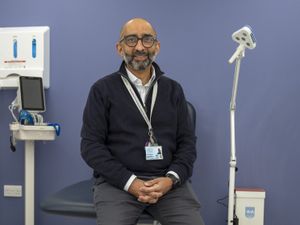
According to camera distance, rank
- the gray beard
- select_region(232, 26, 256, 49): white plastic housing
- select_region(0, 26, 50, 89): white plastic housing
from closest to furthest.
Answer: the gray beard
select_region(232, 26, 256, 49): white plastic housing
select_region(0, 26, 50, 89): white plastic housing

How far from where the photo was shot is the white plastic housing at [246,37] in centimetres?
210

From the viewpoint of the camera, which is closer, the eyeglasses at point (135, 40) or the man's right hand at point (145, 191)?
the man's right hand at point (145, 191)

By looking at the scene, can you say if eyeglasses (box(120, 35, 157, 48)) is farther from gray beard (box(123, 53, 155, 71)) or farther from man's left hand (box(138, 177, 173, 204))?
man's left hand (box(138, 177, 173, 204))

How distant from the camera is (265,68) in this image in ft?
8.48

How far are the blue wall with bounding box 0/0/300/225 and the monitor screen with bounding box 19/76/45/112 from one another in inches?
7.2

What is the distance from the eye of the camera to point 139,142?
5.96ft

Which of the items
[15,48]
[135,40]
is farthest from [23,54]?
[135,40]

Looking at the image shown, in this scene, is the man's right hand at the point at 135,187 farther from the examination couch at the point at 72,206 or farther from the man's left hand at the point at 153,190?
the examination couch at the point at 72,206

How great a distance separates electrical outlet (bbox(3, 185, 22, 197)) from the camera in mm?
2809

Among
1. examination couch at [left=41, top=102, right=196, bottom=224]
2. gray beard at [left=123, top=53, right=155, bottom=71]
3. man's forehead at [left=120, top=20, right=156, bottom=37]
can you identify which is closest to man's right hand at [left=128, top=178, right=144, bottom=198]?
examination couch at [left=41, top=102, right=196, bottom=224]

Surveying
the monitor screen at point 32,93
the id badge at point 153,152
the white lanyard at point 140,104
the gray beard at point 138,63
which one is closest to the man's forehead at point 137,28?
the gray beard at point 138,63

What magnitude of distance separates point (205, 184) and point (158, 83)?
1.01m

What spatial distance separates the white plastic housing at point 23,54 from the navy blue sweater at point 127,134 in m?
0.96

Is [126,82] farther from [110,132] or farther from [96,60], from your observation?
[96,60]
